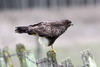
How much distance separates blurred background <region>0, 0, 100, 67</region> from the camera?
1376cm

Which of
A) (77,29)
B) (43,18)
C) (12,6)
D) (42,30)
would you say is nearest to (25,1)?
→ (12,6)

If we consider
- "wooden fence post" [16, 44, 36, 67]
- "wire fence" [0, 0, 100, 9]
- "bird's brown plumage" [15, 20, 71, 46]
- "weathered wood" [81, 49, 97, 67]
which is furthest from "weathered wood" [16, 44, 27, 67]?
"wire fence" [0, 0, 100, 9]

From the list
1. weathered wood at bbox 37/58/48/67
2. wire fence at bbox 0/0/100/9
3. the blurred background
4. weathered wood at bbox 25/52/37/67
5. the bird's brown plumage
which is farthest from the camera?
wire fence at bbox 0/0/100/9

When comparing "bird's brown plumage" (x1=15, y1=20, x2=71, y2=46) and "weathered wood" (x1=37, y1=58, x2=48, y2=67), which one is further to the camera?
"bird's brown plumage" (x1=15, y1=20, x2=71, y2=46)

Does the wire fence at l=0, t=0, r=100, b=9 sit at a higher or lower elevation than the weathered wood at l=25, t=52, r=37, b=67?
higher

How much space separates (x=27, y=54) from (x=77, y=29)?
8083 mm

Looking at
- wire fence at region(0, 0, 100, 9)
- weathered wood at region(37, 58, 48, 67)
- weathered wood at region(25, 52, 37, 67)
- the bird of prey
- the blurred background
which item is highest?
wire fence at region(0, 0, 100, 9)

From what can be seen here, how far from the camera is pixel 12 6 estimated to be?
17.2m

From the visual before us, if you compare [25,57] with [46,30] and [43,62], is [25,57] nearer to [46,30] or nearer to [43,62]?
[43,62]

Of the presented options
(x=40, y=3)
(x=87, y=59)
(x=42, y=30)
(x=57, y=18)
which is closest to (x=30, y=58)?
(x=42, y=30)

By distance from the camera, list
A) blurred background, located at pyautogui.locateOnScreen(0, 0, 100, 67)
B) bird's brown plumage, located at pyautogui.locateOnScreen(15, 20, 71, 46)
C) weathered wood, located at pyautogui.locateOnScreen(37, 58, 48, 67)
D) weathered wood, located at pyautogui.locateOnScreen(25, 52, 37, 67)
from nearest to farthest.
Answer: weathered wood, located at pyautogui.locateOnScreen(37, 58, 48, 67)
weathered wood, located at pyautogui.locateOnScreen(25, 52, 37, 67)
bird's brown plumage, located at pyautogui.locateOnScreen(15, 20, 71, 46)
blurred background, located at pyautogui.locateOnScreen(0, 0, 100, 67)

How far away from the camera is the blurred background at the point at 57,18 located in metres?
13.8

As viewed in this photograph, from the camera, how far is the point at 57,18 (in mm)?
16047

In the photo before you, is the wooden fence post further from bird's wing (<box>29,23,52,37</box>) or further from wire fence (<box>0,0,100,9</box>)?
wire fence (<box>0,0,100,9</box>)
